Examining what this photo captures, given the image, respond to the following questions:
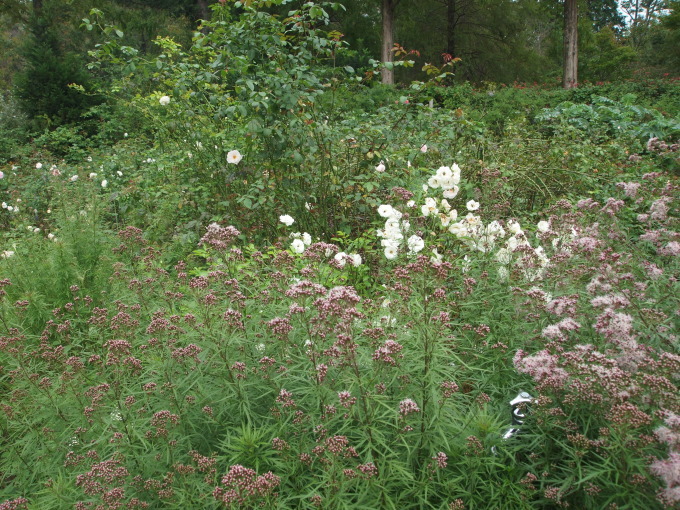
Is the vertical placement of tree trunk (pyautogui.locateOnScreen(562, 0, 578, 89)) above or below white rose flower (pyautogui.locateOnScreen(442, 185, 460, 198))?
above

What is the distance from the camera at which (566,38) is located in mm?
16984

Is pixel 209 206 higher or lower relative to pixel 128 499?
higher

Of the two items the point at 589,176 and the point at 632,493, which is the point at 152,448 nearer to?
the point at 632,493

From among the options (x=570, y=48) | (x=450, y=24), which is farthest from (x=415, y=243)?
(x=450, y=24)

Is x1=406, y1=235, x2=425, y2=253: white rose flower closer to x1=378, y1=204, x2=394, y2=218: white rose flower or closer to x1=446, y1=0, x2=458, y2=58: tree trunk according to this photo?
x1=378, y1=204, x2=394, y2=218: white rose flower

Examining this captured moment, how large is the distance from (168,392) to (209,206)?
370 cm

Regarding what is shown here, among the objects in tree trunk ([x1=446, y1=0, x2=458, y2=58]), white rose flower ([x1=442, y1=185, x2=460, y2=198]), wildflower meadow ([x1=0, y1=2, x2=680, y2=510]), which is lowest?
wildflower meadow ([x1=0, y1=2, x2=680, y2=510])

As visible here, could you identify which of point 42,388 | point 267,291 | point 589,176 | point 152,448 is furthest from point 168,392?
point 589,176

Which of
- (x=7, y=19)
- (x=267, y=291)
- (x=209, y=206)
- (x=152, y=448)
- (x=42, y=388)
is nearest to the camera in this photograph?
(x=152, y=448)

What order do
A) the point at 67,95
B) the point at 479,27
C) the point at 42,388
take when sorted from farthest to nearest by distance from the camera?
the point at 479,27
the point at 67,95
the point at 42,388

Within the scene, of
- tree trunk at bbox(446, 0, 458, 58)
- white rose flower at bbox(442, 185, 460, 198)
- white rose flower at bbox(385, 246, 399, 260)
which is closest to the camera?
white rose flower at bbox(385, 246, 399, 260)

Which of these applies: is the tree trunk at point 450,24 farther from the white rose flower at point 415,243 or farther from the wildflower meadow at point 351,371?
the white rose flower at point 415,243

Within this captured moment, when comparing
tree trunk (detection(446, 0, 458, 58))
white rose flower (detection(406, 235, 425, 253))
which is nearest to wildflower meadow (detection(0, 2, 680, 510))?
white rose flower (detection(406, 235, 425, 253))

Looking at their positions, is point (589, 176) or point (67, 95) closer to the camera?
point (589, 176)
